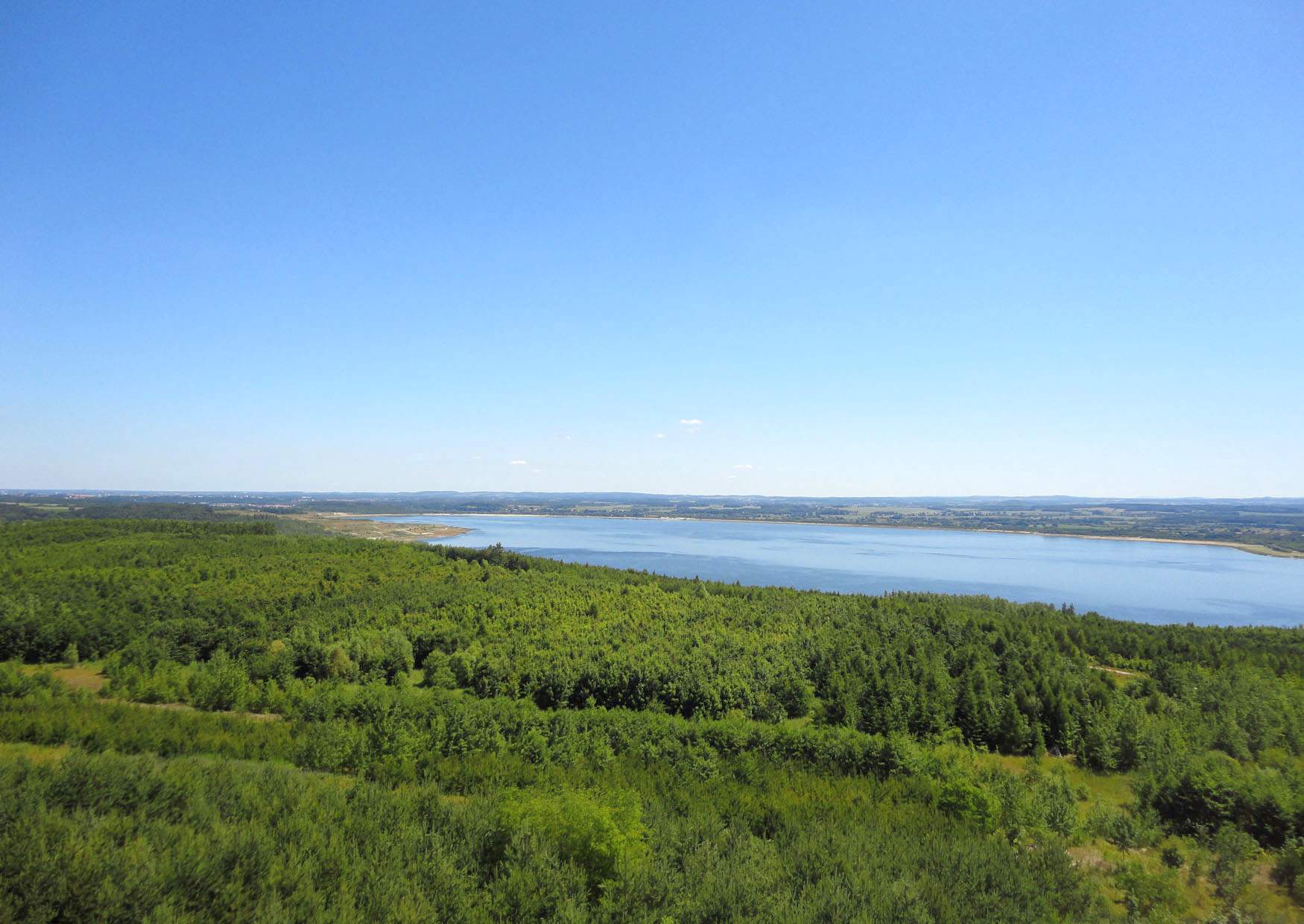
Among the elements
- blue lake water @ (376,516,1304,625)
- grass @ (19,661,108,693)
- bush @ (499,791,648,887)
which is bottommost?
blue lake water @ (376,516,1304,625)

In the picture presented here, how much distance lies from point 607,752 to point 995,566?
110987 mm

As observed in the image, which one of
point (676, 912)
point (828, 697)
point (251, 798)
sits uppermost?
point (251, 798)

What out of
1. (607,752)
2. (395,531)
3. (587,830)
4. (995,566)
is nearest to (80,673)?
(607,752)

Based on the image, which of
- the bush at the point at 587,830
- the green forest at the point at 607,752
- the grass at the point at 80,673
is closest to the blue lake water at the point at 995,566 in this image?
the green forest at the point at 607,752

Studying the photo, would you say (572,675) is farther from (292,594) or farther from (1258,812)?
(1258,812)

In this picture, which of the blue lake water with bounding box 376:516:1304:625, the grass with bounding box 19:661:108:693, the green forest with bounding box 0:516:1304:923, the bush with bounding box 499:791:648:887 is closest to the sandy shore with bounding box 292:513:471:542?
the blue lake water with bounding box 376:516:1304:625

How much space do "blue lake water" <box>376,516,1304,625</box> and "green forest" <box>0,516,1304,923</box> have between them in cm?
2753

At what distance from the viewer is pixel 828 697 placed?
40094mm

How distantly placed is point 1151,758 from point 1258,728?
21.2 feet

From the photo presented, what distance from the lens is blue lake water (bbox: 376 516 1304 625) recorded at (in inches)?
3184

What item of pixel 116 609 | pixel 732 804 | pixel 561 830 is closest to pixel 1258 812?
pixel 732 804

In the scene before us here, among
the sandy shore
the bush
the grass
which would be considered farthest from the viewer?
the sandy shore

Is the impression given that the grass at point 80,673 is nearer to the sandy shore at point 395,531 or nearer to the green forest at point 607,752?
the green forest at point 607,752

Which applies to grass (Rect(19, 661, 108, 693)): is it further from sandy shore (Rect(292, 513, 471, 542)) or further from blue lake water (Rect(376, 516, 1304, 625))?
sandy shore (Rect(292, 513, 471, 542))
